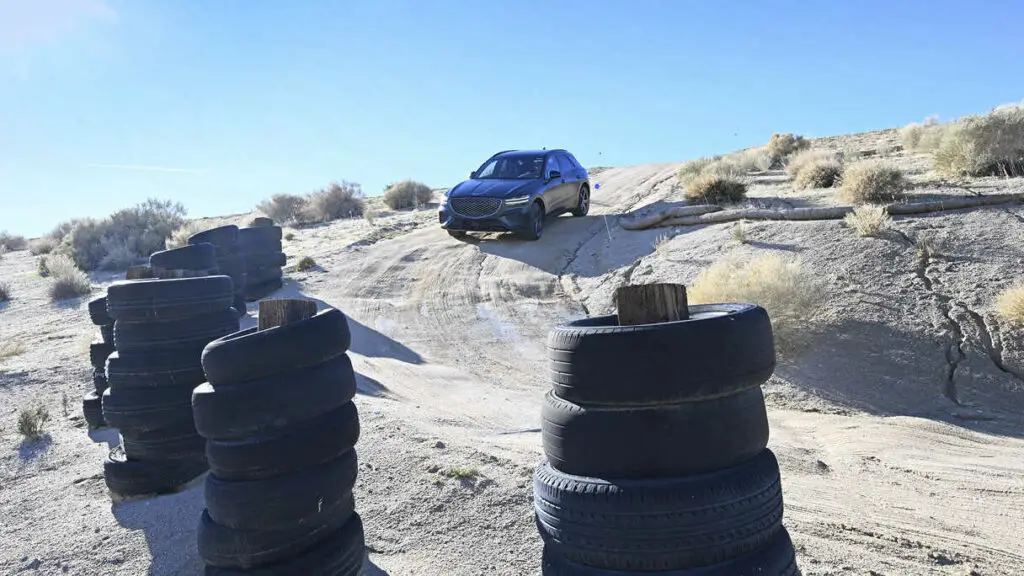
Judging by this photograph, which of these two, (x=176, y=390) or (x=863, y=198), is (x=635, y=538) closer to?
(x=176, y=390)

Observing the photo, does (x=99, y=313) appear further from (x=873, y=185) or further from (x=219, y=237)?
(x=873, y=185)

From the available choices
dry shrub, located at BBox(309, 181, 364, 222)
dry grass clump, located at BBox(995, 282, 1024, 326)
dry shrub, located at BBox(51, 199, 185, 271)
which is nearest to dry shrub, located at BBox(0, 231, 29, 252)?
dry shrub, located at BBox(51, 199, 185, 271)

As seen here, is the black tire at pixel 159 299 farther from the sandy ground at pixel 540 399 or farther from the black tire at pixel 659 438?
the black tire at pixel 659 438

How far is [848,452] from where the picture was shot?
21.2 feet

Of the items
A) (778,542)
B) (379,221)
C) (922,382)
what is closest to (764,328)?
(778,542)

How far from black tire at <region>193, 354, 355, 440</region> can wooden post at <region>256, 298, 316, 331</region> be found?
418 mm

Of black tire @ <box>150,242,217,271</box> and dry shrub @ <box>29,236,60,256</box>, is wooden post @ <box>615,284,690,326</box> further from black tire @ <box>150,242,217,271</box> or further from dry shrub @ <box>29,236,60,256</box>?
dry shrub @ <box>29,236,60,256</box>

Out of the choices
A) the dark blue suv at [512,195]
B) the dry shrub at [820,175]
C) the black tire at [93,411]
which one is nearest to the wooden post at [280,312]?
the black tire at [93,411]

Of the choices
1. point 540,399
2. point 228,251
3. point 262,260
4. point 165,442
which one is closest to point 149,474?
point 165,442

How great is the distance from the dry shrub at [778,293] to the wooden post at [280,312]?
6.79 metres

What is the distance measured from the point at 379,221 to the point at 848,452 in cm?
2139

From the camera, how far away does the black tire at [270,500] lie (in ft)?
13.5

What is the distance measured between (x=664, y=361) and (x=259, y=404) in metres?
2.38

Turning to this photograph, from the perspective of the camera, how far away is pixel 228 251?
544 inches
